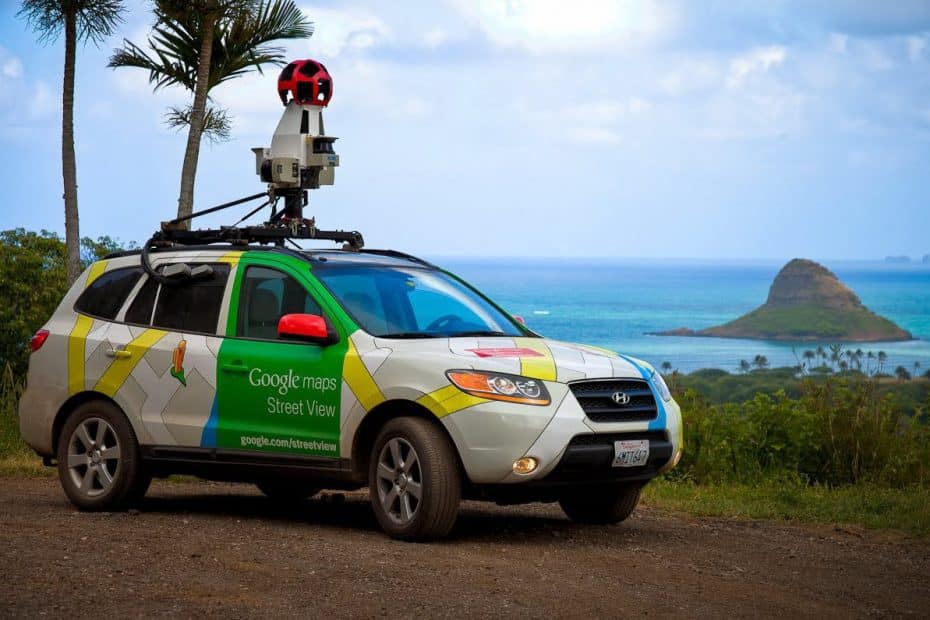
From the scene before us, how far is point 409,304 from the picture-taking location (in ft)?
33.2

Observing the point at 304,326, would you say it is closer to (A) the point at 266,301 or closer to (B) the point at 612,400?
(A) the point at 266,301

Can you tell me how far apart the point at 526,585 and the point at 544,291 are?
513 feet

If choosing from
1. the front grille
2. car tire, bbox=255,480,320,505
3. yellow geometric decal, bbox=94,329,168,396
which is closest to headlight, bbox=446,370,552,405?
the front grille

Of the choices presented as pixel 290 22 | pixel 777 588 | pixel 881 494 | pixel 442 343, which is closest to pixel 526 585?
pixel 777 588

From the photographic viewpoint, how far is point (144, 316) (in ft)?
35.2

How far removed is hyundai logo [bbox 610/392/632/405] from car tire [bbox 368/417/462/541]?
3.40ft

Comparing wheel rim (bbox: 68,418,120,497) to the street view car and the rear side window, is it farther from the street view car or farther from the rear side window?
the rear side window

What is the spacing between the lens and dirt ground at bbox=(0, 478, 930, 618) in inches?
288

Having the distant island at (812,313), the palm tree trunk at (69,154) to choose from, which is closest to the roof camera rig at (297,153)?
the palm tree trunk at (69,154)

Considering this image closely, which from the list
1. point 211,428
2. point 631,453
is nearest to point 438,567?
point 631,453

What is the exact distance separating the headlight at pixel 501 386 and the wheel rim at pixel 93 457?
288 centimetres

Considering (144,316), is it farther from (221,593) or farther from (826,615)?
(826,615)

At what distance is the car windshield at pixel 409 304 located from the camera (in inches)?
385

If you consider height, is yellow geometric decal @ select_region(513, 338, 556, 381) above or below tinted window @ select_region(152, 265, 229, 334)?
below
